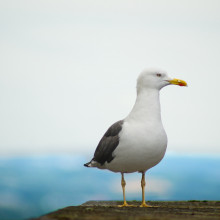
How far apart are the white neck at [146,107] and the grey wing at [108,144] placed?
1.27 feet

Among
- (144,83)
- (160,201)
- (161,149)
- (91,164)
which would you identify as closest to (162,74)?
(144,83)

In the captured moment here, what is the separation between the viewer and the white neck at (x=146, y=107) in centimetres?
1012

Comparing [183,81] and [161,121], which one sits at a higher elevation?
[183,81]

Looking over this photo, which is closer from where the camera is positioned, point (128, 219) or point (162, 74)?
point (128, 219)

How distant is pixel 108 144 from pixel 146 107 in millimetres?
1263

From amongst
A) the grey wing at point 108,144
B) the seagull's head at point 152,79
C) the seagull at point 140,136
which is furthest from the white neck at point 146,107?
the grey wing at point 108,144

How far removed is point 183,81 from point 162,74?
61cm

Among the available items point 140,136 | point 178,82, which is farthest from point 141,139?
point 178,82

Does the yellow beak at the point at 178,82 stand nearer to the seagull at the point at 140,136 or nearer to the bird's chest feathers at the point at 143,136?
the seagull at the point at 140,136

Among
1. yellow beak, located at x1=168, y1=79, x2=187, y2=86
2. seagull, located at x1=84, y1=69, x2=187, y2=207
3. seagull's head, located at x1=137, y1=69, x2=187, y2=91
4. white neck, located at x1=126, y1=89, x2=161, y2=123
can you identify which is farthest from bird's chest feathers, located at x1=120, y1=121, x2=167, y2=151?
yellow beak, located at x1=168, y1=79, x2=187, y2=86

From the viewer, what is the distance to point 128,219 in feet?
22.7

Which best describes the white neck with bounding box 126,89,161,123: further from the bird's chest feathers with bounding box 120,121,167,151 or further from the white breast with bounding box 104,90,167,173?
the bird's chest feathers with bounding box 120,121,167,151

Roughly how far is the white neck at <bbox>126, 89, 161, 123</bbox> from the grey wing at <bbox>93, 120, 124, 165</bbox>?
15.2 inches

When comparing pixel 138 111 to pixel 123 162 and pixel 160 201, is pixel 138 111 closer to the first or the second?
pixel 123 162
